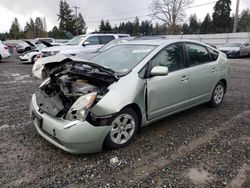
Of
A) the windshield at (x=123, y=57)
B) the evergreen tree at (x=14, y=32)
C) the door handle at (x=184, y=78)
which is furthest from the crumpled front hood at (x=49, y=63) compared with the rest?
the evergreen tree at (x=14, y=32)

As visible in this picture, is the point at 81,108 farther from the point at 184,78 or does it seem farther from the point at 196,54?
the point at 196,54

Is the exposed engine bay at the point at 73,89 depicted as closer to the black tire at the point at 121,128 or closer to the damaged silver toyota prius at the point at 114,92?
the damaged silver toyota prius at the point at 114,92

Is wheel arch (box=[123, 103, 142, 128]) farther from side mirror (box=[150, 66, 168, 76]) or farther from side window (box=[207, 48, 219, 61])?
side window (box=[207, 48, 219, 61])

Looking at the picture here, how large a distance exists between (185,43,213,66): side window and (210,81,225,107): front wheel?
26.3 inches

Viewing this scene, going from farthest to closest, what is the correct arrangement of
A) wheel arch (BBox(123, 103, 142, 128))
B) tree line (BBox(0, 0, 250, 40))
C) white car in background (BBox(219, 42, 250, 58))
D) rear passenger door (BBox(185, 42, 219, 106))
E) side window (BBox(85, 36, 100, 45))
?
tree line (BBox(0, 0, 250, 40))
white car in background (BBox(219, 42, 250, 58))
side window (BBox(85, 36, 100, 45))
rear passenger door (BBox(185, 42, 219, 106))
wheel arch (BBox(123, 103, 142, 128))

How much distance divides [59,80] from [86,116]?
3.30 feet

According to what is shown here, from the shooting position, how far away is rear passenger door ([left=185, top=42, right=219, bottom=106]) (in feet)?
14.3

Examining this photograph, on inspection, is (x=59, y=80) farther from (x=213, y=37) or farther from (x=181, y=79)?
(x=213, y=37)

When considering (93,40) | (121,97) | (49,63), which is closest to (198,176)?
(121,97)

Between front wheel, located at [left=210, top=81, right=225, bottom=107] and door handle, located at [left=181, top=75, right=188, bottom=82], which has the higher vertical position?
door handle, located at [left=181, top=75, right=188, bottom=82]

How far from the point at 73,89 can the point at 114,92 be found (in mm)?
585

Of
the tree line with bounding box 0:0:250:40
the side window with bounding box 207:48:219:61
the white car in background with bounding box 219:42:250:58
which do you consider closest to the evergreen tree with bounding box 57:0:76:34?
the tree line with bounding box 0:0:250:40

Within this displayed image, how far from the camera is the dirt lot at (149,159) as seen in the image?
8.86 ft

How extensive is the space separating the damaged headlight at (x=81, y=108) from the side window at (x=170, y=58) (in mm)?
1233
